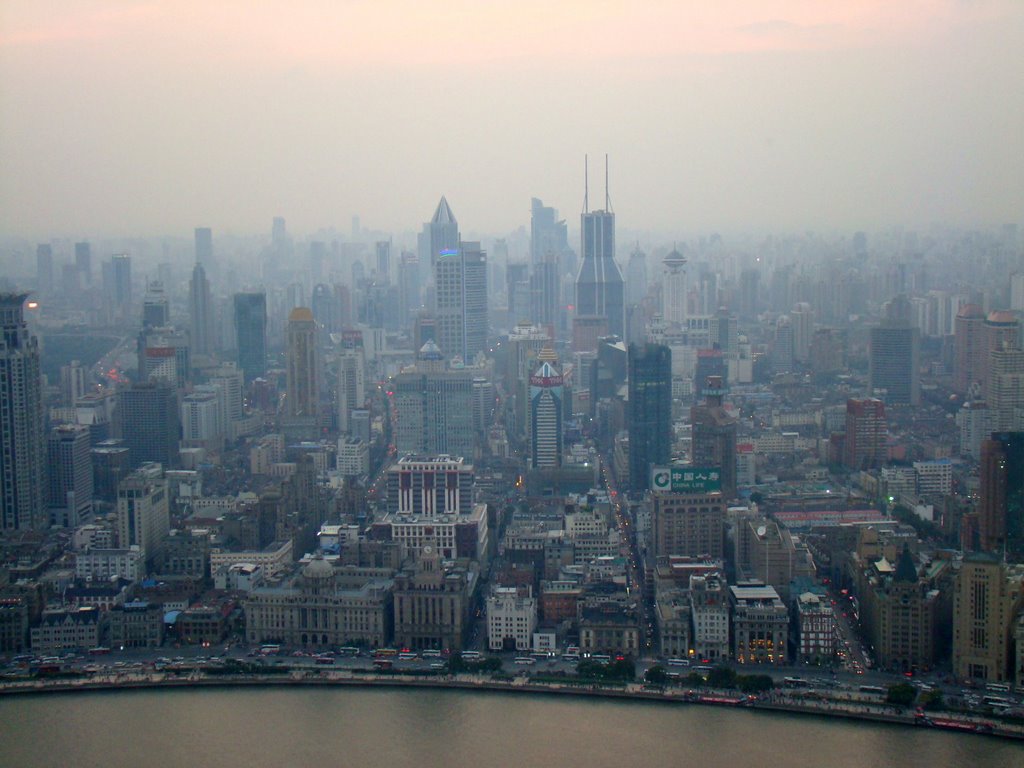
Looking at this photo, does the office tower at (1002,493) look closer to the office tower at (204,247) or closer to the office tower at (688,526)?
the office tower at (688,526)

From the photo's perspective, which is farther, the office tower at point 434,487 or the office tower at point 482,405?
the office tower at point 482,405

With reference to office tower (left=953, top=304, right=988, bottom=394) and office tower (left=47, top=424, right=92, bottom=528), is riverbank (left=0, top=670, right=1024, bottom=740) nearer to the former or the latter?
office tower (left=47, top=424, right=92, bottom=528)

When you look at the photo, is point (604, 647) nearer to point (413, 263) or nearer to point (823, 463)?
point (823, 463)

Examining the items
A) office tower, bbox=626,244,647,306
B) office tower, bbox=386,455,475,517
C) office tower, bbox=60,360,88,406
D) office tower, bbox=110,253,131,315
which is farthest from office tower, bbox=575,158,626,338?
office tower, bbox=386,455,475,517

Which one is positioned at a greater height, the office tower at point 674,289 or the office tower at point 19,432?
the office tower at point 674,289

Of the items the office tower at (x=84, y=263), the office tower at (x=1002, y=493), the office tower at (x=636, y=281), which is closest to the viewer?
the office tower at (x=1002, y=493)

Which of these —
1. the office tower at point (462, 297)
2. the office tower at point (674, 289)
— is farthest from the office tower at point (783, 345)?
the office tower at point (462, 297)

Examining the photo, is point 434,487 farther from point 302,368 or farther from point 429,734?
point 302,368
